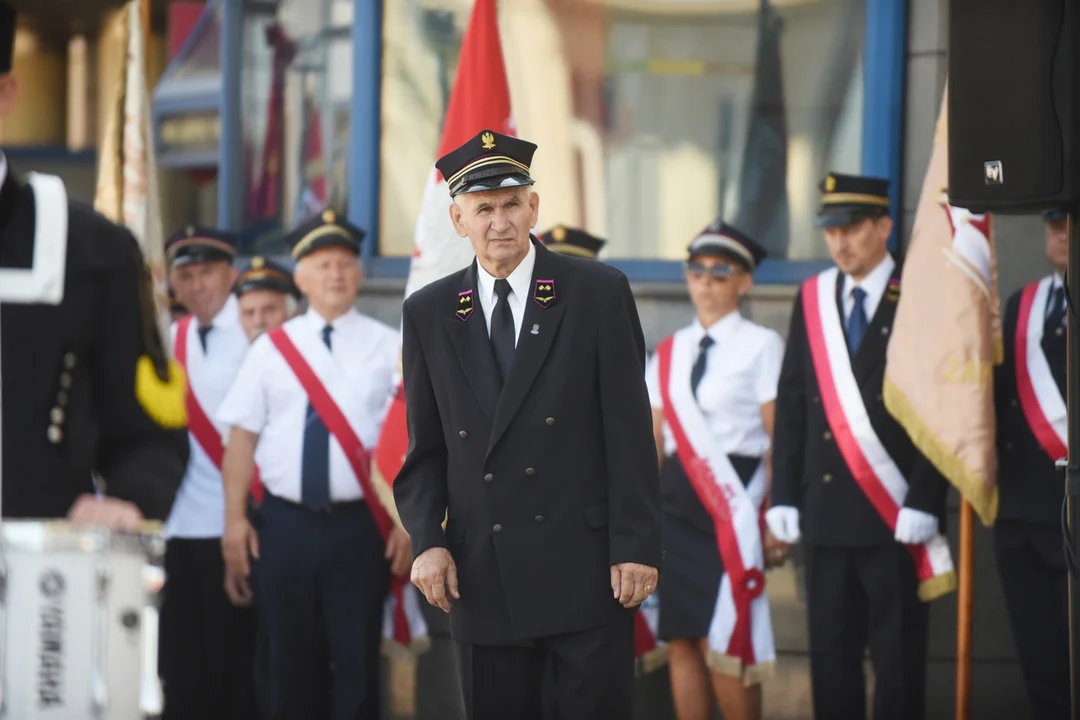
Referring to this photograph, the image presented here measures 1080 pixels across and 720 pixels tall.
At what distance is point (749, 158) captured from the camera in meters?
7.96

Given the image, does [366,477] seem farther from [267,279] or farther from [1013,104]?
[1013,104]

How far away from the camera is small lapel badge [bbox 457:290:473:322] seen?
4.47 meters

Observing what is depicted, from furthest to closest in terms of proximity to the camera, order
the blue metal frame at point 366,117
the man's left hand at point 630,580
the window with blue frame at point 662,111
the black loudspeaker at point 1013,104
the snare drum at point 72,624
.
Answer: the blue metal frame at point 366,117, the window with blue frame at point 662,111, the black loudspeaker at point 1013,104, the man's left hand at point 630,580, the snare drum at point 72,624

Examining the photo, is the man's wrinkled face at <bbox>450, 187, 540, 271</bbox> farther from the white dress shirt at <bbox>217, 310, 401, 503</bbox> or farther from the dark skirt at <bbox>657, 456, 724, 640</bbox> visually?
the dark skirt at <bbox>657, 456, 724, 640</bbox>

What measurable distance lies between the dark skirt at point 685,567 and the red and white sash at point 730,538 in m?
0.03

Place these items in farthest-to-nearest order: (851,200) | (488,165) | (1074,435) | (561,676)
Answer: (851,200)
(1074,435)
(488,165)
(561,676)

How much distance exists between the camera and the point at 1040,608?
613 centimetres

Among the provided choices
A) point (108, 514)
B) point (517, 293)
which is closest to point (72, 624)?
point (108, 514)

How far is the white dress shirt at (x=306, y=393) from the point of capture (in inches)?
259

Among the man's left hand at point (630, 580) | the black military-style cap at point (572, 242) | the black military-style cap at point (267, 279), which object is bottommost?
the man's left hand at point (630, 580)

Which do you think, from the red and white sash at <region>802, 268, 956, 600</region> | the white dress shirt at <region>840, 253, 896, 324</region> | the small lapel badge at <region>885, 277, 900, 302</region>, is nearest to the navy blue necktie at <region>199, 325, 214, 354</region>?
the red and white sash at <region>802, 268, 956, 600</region>

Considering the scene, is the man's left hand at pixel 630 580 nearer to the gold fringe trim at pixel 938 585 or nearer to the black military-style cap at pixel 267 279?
the gold fringe trim at pixel 938 585

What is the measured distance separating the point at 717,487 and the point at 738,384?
1.31 ft

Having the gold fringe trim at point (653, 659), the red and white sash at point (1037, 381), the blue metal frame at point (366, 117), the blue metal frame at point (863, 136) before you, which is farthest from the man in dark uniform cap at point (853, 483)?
the blue metal frame at point (366, 117)
